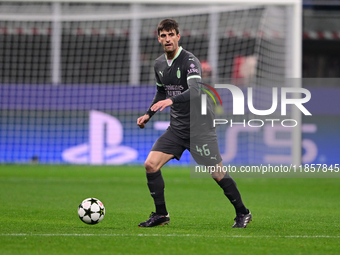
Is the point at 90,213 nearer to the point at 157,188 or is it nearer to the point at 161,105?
the point at 157,188

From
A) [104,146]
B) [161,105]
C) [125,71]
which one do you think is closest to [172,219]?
[161,105]

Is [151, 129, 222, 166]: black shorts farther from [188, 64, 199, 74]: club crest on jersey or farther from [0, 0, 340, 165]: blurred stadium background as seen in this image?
[0, 0, 340, 165]: blurred stadium background

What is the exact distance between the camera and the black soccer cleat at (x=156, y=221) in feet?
18.9

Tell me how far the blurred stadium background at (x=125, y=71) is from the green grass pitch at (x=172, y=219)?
4.07 metres

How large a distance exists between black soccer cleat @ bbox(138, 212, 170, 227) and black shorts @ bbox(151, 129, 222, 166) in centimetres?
65

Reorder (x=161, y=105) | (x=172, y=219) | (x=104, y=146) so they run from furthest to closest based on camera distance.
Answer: (x=104, y=146) < (x=172, y=219) < (x=161, y=105)

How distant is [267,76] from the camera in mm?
14984

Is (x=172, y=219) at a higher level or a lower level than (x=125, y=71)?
lower

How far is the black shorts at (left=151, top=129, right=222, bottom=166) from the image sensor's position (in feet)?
19.0

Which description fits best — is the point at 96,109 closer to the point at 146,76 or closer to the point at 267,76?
the point at 146,76

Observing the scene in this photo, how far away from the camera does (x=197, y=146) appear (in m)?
5.85

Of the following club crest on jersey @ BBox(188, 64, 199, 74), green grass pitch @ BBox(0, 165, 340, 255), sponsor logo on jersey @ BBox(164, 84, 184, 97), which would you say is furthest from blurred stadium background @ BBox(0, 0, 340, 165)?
Answer: club crest on jersey @ BBox(188, 64, 199, 74)

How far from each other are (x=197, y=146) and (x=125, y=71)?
12.4 m

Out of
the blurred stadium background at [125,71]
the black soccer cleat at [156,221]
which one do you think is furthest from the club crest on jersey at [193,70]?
the blurred stadium background at [125,71]
